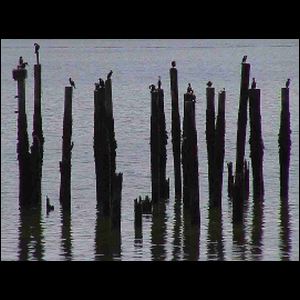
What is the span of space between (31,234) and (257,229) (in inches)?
173

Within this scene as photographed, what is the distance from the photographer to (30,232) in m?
29.8

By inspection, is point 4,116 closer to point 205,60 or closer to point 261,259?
point 261,259

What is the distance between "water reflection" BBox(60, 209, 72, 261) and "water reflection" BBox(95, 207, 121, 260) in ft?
1.66

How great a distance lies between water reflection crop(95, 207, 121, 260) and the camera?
88.8 feet

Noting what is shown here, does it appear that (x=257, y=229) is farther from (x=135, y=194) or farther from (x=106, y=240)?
(x=135, y=194)

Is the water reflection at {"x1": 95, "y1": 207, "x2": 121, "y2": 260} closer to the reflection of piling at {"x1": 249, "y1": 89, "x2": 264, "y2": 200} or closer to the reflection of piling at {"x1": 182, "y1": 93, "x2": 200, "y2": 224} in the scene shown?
the reflection of piling at {"x1": 182, "y1": 93, "x2": 200, "y2": 224}

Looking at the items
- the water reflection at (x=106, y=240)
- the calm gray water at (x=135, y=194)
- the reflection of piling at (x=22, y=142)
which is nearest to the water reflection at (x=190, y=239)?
the calm gray water at (x=135, y=194)

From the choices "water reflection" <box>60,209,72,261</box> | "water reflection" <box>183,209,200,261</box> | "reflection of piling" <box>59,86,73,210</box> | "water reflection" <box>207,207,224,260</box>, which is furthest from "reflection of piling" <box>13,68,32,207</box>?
"water reflection" <box>207,207,224,260</box>

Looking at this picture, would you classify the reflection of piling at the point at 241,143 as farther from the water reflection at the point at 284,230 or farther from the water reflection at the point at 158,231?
the water reflection at the point at 158,231

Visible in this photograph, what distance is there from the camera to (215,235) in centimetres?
2902

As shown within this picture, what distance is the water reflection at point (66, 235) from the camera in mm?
27584

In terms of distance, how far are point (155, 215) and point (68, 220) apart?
71.4 inches

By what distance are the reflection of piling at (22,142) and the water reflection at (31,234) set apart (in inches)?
19.0

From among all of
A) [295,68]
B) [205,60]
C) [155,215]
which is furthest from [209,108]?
[205,60]
